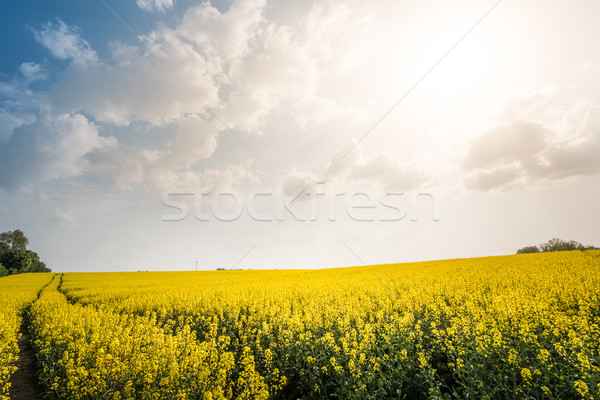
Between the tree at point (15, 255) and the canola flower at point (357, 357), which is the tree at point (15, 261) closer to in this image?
the tree at point (15, 255)

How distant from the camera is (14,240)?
7969 cm

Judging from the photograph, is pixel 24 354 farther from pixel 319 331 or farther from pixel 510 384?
pixel 510 384

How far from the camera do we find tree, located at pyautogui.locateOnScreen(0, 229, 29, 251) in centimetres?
7881

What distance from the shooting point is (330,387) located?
655 centimetres

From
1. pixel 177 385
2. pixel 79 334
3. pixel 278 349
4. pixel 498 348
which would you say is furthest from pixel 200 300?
pixel 498 348

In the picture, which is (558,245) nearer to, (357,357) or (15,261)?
(357,357)

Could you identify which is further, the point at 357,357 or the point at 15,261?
the point at 15,261

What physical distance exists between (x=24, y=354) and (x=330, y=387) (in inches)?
547

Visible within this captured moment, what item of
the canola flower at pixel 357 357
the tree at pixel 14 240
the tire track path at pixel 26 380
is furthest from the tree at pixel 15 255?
the canola flower at pixel 357 357

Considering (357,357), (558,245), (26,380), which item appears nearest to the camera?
(357,357)

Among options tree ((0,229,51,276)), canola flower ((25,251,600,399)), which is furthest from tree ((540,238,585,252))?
tree ((0,229,51,276))

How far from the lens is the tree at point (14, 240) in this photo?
78812 mm

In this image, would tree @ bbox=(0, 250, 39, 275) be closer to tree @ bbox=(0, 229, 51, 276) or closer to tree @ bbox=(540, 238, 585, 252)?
tree @ bbox=(0, 229, 51, 276)

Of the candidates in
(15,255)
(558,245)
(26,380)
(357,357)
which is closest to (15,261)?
(15,255)
